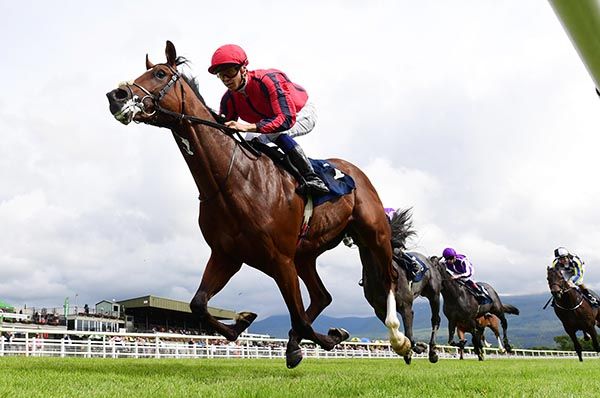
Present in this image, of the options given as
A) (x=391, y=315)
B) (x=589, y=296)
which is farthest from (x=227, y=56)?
(x=589, y=296)

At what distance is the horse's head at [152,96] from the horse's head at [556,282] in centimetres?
1368

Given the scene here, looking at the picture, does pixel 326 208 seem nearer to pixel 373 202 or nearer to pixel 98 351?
pixel 373 202

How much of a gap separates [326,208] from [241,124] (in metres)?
1.33

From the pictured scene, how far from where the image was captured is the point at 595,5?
0.58 m

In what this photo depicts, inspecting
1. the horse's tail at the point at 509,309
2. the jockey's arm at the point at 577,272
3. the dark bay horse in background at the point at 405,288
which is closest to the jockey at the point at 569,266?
the jockey's arm at the point at 577,272

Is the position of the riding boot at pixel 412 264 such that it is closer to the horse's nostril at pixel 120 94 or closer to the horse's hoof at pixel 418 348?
the horse's hoof at pixel 418 348

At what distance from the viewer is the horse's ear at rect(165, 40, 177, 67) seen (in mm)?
6066

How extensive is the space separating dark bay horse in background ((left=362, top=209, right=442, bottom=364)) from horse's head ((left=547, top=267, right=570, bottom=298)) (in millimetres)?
3561

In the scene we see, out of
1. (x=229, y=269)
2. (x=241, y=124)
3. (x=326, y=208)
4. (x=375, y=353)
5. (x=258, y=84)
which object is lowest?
(x=375, y=353)

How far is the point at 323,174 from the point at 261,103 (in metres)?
1.02

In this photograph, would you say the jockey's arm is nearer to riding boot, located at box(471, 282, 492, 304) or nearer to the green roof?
Result: riding boot, located at box(471, 282, 492, 304)

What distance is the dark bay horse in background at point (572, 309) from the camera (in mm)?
16844

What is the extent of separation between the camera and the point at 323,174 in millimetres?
6703

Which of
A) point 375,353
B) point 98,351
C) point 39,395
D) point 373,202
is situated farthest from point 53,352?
point 375,353
